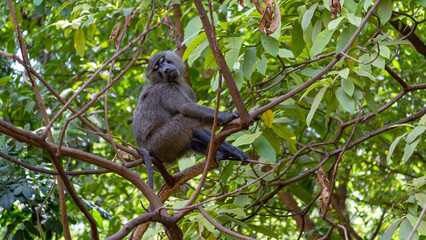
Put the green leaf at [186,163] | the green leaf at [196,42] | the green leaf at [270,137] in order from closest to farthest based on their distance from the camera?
1. the green leaf at [196,42]
2. the green leaf at [270,137]
3. the green leaf at [186,163]

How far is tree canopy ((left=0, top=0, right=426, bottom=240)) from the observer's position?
2.92 m

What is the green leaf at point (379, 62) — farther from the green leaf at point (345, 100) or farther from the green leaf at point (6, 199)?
the green leaf at point (6, 199)

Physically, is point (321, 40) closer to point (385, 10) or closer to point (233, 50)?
point (385, 10)

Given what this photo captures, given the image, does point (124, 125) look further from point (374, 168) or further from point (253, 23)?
point (253, 23)

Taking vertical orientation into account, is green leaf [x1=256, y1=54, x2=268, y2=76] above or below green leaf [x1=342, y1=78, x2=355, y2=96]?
above

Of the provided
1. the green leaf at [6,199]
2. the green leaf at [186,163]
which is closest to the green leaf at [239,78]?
the green leaf at [186,163]

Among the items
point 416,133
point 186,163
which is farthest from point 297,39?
point 186,163

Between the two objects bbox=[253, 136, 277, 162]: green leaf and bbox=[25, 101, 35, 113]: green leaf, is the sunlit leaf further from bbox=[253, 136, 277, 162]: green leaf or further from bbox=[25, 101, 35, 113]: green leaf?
bbox=[25, 101, 35, 113]: green leaf

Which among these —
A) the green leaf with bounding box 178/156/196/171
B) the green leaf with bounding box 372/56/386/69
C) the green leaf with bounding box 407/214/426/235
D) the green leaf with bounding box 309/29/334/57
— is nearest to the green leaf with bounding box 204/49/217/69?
the green leaf with bounding box 309/29/334/57

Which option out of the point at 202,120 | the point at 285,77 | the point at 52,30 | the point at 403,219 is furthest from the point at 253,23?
the point at 52,30

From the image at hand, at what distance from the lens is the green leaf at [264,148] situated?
162 inches

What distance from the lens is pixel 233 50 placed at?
3.52 m

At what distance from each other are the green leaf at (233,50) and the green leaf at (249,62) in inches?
8.0

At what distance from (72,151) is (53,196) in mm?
2606
